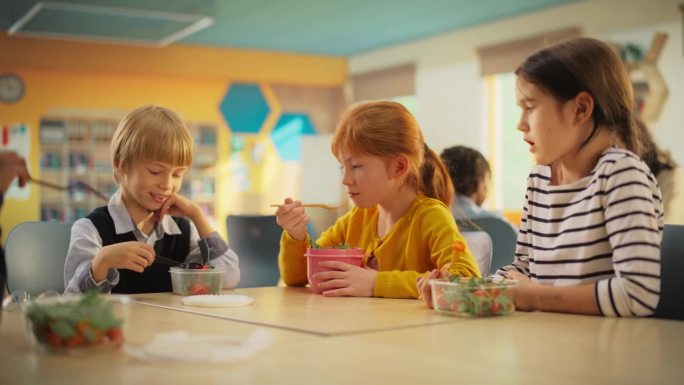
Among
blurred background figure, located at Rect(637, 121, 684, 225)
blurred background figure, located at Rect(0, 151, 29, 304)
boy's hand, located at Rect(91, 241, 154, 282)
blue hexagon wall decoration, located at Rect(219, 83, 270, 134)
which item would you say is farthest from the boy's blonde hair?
blue hexagon wall decoration, located at Rect(219, 83, 270, 134)

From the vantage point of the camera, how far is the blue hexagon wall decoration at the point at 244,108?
9.59 metres

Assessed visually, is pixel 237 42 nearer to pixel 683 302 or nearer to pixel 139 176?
pixel 139 176

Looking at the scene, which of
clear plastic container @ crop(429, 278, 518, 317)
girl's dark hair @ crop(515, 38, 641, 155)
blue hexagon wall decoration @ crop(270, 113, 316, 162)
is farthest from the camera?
blue hexagon wall decoration @ crop(270, 113, 316, 162)

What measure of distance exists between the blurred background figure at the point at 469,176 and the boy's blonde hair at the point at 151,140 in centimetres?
132

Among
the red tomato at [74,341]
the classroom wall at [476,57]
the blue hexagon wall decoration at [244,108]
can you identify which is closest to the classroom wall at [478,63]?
the classroom wall at [476,57]

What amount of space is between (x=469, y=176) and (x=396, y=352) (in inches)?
89.7

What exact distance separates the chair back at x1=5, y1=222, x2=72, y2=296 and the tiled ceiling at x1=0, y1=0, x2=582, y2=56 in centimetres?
471

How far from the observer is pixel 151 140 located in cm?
202

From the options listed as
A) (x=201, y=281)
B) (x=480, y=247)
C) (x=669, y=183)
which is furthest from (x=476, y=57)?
(x=201, y=281)

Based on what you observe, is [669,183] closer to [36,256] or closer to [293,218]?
[293,218]

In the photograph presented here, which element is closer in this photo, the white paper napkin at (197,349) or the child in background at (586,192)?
the white paper napkin at (197,349)

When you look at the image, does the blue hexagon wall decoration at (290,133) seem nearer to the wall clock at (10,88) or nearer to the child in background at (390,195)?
the wall clock at (10,88)

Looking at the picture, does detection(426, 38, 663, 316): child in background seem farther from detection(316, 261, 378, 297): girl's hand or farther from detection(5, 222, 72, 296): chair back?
detection(5, 222, 72, 296): chair back

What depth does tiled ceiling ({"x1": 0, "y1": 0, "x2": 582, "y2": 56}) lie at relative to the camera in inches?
267
